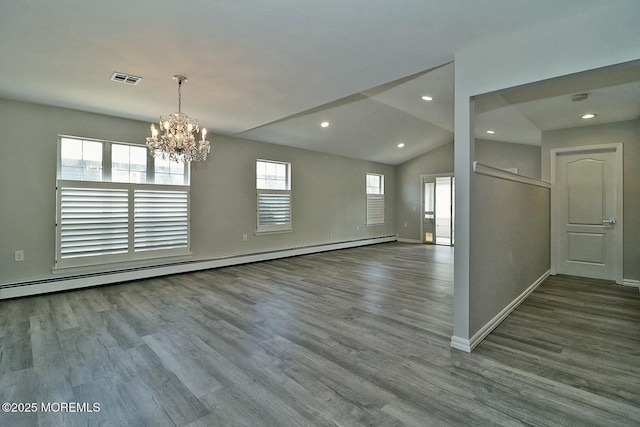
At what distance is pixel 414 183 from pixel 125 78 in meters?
8.13

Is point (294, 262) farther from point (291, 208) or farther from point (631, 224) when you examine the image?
point (631, 224)

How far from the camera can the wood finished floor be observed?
1724 millimetres

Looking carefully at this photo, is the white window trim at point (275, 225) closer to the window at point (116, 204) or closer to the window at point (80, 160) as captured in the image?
the window at point (116, 204)

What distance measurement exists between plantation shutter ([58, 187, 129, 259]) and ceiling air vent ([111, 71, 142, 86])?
193 cm

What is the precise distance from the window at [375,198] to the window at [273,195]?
3.02 meters

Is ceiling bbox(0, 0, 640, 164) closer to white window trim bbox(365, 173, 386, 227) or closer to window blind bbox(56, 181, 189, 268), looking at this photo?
window blind bbox(56, 181, 189, 268)

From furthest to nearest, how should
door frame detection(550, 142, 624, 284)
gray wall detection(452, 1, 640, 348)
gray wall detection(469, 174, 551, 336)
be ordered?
door frame detection(550, 142, 624, 284) → gray wall detection(469, 174, 551, 336) → gray wall detection(452, 1, 640, 348)

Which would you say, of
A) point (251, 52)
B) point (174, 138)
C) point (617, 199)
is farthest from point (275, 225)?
point (617, 199)

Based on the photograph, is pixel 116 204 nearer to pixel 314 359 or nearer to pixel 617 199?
pixel 314 359

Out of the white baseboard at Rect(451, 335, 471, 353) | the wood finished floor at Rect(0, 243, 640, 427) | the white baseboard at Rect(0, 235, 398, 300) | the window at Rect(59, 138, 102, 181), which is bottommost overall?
the wood finished floor at Rect(0, 243, 640, 427)

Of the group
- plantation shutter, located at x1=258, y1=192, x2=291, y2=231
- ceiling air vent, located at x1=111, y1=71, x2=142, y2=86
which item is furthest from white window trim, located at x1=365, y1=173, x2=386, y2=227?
ceiling air vent, located at x1=111, y1=71, x2=142, y2=86

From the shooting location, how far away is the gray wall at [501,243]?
101 inches

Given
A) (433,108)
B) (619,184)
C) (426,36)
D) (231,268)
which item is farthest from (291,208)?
(619,184)

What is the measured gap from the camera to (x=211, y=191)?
5.60 metres
